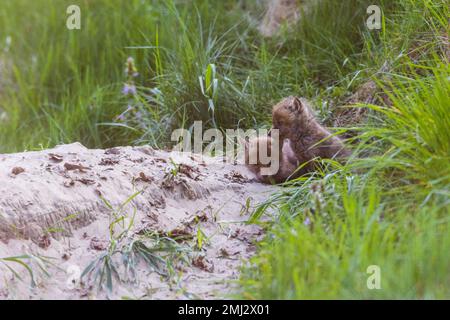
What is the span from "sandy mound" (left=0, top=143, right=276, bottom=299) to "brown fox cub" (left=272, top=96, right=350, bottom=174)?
1.66ft

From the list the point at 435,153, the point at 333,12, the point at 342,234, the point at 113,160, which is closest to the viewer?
the point at 342,234

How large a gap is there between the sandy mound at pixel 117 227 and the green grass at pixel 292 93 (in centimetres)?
31

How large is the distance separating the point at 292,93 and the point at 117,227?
2.60 meters

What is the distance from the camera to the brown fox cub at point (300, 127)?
17.3 feet

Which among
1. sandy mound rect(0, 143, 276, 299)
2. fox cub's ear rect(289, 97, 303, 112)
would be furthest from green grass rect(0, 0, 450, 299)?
fox cub's ear rect(289, 97, 303, 112)

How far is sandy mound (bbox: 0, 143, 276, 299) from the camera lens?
3.73 meters

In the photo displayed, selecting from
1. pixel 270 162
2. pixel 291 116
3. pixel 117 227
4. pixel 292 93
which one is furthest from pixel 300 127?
pixel 117 227

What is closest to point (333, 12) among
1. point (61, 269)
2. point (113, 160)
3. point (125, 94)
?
point (125, 94)

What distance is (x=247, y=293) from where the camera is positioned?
332cm

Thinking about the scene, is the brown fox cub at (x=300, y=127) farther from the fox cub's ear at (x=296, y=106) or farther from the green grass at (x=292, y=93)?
the green grass at (x=292, y=93)

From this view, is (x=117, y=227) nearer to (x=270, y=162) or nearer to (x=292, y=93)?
(x=270, y=162)

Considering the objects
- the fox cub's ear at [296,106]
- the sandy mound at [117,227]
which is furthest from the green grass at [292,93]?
the fox cub's ear at [296,106]
